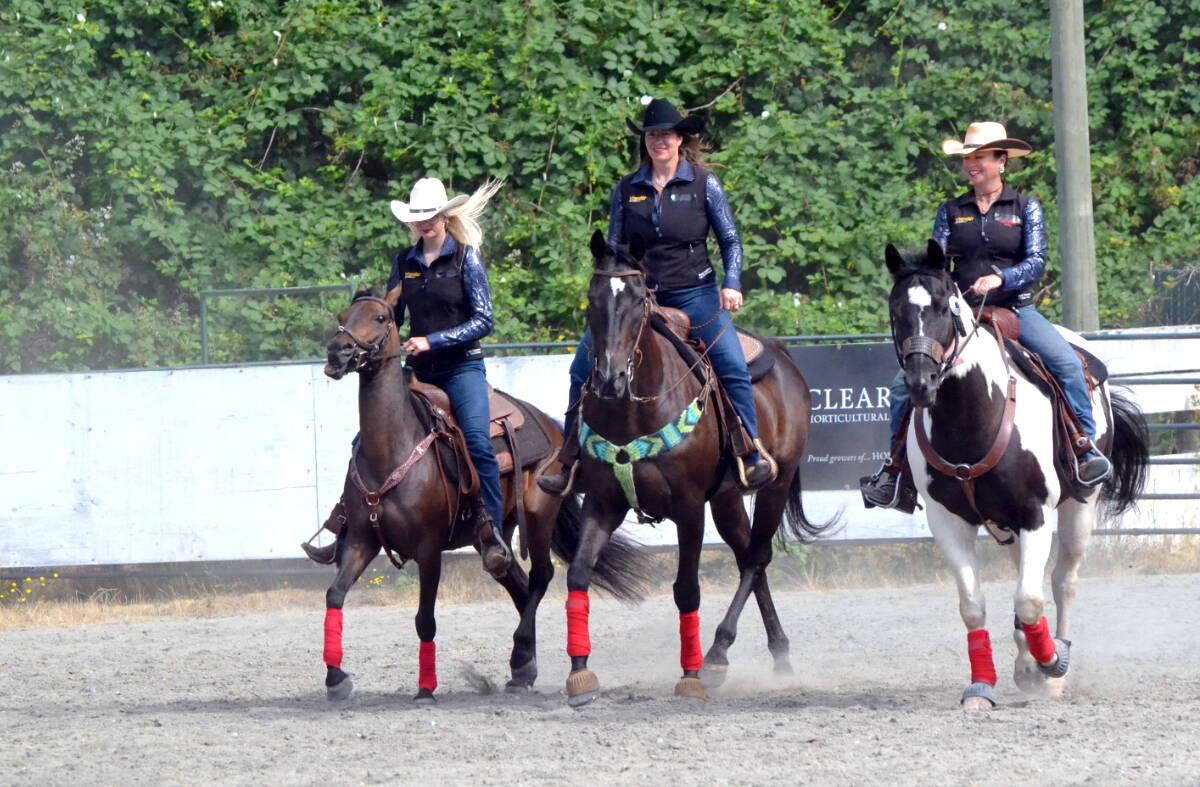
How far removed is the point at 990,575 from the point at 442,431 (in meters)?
5.66

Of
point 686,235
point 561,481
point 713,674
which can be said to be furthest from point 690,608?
point 686,235

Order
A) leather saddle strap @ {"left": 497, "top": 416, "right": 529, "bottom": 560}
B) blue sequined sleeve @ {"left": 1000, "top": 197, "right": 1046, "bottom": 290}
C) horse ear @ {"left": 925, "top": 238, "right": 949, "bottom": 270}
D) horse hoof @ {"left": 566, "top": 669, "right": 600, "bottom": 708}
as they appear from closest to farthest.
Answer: horse ear @ {"left": 925, "top": 238, "right": 949, "bottom": 270} < horse hoof @ {"left": 566, "top": 669, "right": 600, "bottom": 708} < blue sequined sleeve @ {"left": 1000, "top": 197, "right": 1046, "bottom": 290} < leather saddle strap @ {"left": 497, "top": 416, "right": 529, "bottom": 560}

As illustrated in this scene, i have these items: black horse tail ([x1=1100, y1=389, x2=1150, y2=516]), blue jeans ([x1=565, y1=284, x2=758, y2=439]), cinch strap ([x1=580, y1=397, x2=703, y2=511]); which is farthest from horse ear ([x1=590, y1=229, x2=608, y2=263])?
black horse tail ([x1=1100, y1=389, x2=1150, y2=516])

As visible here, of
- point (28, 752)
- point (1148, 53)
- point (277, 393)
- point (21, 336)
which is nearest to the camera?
point (28, 752)

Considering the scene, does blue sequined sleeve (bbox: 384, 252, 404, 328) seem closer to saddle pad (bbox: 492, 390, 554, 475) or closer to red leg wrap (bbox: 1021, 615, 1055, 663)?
saddle pad (bbox: 492, 390, 554, 475)

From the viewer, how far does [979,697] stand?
6676 mm

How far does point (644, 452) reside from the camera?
7113mm

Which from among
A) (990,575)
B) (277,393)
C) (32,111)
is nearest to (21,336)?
(32,111)

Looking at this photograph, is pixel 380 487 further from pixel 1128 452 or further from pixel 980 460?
pixel 1128 452

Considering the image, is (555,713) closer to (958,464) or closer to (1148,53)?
(958,464)

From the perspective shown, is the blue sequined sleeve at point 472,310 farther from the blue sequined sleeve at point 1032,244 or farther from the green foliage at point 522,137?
the green foliage at point 522,137

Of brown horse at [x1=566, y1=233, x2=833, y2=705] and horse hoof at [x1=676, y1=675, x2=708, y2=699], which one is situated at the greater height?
brown horse at [x1=566, y1=233, x2=833, y2=705]

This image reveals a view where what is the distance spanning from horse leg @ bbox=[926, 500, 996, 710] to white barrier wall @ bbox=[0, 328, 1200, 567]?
4.35 metres

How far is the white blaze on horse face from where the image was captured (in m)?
6.32
